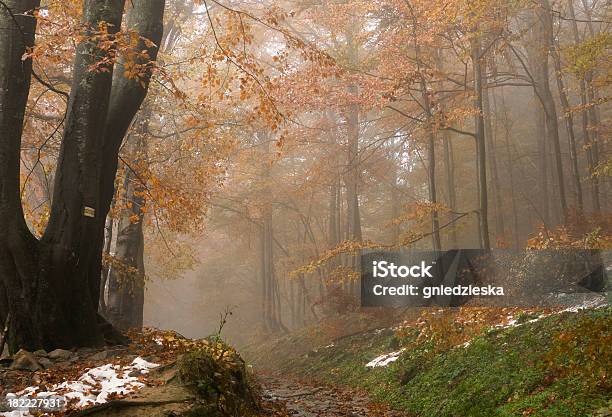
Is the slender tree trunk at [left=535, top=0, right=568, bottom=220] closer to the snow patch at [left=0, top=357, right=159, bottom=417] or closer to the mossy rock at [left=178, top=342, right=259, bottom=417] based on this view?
the mossy rock at [left=178, top=342, right=259, bottom=417]

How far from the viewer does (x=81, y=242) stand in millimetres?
7203

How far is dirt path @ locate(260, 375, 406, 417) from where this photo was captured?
8031 mm

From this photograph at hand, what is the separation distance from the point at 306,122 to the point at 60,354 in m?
21.5

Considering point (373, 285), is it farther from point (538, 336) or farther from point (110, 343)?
point (110, 343)

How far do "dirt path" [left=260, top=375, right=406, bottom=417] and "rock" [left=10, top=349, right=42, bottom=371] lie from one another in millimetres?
2989

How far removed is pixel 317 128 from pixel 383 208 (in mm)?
11961

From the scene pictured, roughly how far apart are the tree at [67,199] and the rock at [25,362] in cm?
55

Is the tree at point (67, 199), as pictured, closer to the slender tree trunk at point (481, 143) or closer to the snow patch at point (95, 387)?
the snow patch at point (95, 387)

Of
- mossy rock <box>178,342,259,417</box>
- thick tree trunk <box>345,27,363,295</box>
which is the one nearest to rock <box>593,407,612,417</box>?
mossy rock <box>178,342,259,417</box>

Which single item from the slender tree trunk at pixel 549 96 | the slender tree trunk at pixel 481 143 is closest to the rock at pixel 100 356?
the slender tree trunk at pixel 481 143

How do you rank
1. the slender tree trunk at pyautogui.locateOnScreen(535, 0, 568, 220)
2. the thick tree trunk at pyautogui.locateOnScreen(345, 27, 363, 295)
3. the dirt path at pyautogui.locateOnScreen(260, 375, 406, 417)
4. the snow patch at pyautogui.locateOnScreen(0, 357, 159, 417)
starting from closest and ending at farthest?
the snow patch at pyautogui.locateOnScreen(0, 357, 159, 417)
the dirt path at pyautogui.locateOnScreen(260, 375, 406, 417)
the slender tree trunk at pyautogui.locateOnScreen(535, 0, 568, 220)
the thick tree trunk at pyautogui.locateOnScreen(345, 27, 363, 295)

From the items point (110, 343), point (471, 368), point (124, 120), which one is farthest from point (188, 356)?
point (471, 368)

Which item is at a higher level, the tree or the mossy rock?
the tree

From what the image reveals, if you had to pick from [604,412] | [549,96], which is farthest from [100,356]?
[549,96]
